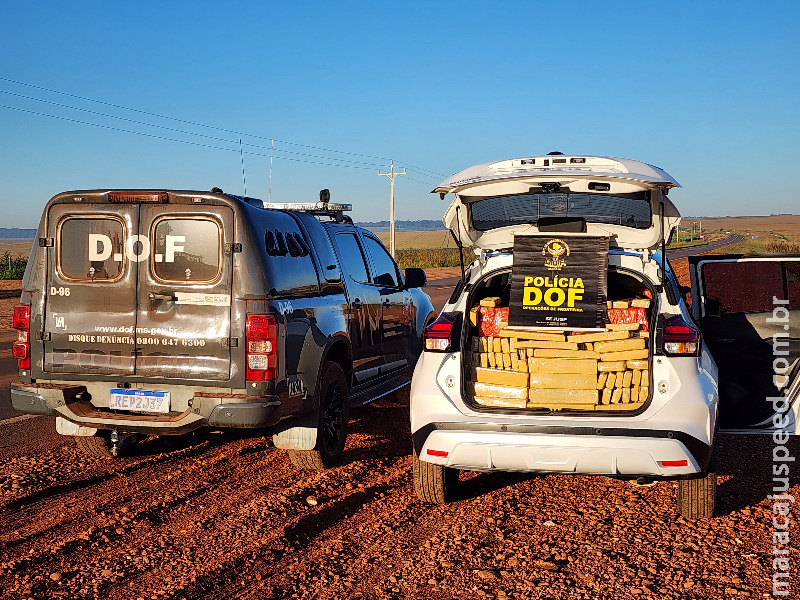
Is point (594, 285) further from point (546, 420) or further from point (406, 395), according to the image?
point (406, 395)

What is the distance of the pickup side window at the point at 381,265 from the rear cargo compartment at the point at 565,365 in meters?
2.68

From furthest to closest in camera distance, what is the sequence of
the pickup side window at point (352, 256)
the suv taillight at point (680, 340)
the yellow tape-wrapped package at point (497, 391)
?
the pickup side window at point (352, 256)
the yellow tape-wrapped package at point (497, 391)
the suv taillight at point (680, 340)

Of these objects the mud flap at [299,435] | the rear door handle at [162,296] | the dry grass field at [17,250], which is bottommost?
the mud flap at [299,435]

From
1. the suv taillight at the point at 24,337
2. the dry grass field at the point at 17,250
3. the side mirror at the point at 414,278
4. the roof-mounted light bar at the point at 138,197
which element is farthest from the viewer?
the dry grass field at the point at 17,250

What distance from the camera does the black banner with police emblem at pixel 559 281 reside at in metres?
5.59

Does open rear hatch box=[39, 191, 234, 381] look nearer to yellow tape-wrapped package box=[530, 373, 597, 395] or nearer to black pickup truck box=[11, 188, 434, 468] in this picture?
black pickup truck box=[11, 188, 434, 468]

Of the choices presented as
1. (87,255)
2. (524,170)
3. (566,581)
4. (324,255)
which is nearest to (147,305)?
(87,255)

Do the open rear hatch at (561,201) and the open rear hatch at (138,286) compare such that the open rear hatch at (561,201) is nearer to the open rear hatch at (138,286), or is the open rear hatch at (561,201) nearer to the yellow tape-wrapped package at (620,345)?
the yellow tape-wrapped package at (620,345)

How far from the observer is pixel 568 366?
5.51 metres

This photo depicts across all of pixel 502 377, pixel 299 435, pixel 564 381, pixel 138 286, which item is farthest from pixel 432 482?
pixel 138 286

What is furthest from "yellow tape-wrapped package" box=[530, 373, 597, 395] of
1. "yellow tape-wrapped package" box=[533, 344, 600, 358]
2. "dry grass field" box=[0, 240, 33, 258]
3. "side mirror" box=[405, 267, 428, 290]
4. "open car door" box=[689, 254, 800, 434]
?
A: "dry grass field" box=[0, 240, 33, 258]

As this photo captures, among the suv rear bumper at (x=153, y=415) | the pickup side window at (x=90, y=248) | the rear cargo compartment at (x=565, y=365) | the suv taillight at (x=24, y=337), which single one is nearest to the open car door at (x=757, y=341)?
the rear cargo compartment at (x=565, y=365)

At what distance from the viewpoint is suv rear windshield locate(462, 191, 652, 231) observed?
5793 millimetres

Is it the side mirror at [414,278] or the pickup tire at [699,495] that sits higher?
the side mirror at [414,278]
